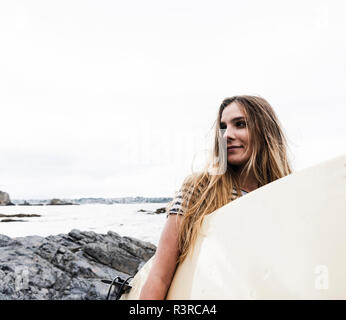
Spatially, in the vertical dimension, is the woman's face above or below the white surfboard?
above

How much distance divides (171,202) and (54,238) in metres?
9.78

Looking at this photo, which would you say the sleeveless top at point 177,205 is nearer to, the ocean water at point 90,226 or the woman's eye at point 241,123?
the woman's eye at point 241,123

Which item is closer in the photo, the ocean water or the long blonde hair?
the long blonde hair

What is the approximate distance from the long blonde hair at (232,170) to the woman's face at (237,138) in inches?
1.2

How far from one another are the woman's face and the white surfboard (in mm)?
387

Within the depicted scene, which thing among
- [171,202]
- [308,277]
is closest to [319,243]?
[308,277]

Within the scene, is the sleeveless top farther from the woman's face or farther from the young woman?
the woman's face

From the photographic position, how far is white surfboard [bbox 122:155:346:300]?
36.5 inches

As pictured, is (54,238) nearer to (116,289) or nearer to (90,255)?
(90,255)

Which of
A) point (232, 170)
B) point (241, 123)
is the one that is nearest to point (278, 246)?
point (232, 170)

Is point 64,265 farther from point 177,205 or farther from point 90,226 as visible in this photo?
point 90,226

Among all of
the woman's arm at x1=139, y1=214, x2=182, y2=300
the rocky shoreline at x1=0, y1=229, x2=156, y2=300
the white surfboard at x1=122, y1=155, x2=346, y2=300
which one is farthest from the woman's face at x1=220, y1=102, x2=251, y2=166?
the rocky shoreline at x1=0, y1=229, x2=156, y2=300

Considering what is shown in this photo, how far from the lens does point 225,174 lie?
160 centimetres
